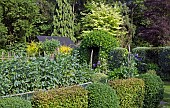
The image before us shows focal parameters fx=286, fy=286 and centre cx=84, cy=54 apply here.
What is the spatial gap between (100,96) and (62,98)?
908 millimetres

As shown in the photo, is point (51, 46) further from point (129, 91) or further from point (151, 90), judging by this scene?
point (129, 91)

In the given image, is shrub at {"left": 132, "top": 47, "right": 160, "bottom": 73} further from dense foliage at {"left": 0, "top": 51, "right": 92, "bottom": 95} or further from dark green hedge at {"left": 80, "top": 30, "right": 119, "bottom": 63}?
dense foliage at {"left": 0, "top": 51, "right": 92, "bottom": 95}

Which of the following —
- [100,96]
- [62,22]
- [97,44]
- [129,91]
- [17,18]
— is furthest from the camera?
[62,22]

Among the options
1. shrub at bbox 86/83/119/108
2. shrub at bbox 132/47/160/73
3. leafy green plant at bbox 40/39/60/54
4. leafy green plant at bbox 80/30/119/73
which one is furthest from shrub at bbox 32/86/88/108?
leafy green plant at bbox 40/39/60/54

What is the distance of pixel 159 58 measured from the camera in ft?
48.5

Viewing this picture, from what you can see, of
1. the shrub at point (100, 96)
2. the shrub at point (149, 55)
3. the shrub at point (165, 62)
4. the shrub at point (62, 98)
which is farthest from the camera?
the shrub at point (149, 55)

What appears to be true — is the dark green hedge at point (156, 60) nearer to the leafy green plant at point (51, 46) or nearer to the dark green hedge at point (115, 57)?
the dark green hedge at point (115, 57)

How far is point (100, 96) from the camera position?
16.6 ft

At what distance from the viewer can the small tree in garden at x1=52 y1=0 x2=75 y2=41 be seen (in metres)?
30.7

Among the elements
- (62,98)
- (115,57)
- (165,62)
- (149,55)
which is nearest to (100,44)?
(115,57)

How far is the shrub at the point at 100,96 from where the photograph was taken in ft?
16.4

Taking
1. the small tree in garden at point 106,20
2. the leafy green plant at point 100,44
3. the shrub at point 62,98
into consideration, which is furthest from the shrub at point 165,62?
the small tree in garden at point 106,20

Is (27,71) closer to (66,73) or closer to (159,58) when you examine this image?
(66,73)

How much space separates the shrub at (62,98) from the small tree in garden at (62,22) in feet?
85.4
